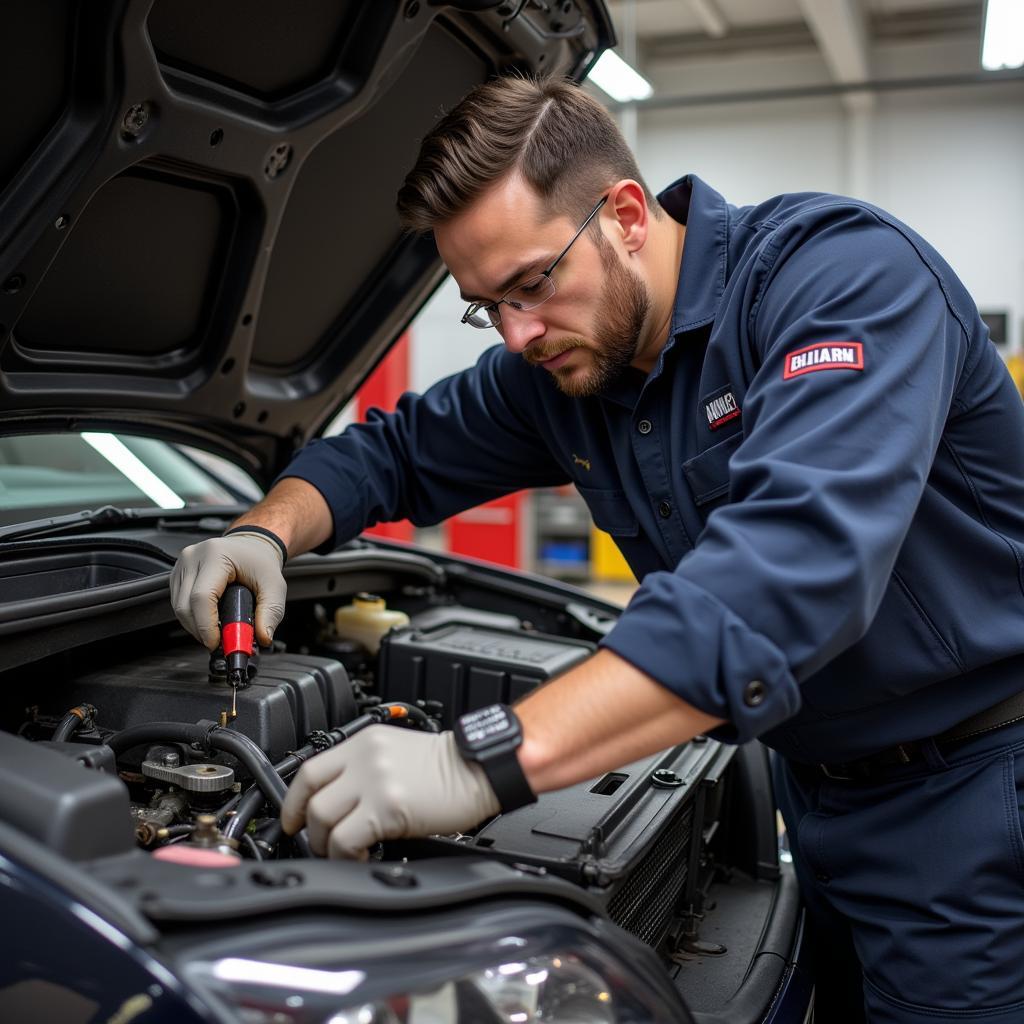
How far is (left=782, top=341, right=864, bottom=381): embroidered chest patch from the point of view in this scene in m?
1.07

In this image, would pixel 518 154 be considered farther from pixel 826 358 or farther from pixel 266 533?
pixel 266 533

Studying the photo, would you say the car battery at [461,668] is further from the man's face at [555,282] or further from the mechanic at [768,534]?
the man's face at [555,282]

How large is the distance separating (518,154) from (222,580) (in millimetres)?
685

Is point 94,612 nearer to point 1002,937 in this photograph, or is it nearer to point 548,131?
point 548,131

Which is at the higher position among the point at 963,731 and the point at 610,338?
the point at 610,338

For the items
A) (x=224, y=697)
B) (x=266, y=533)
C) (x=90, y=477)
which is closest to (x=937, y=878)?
(x=224, y=697)

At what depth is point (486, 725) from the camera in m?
1.00

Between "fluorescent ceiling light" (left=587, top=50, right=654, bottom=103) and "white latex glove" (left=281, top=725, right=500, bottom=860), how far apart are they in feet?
20.2

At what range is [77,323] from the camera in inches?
67.1

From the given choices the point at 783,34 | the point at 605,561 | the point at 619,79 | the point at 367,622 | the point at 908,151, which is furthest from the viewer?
the point at 783,34

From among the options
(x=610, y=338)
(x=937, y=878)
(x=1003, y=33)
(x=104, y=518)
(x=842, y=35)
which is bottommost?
(x=937, y=878)

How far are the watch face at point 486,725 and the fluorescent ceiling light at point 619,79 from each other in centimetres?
613

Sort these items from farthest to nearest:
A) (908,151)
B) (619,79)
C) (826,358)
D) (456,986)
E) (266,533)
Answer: (908,151) < (619,79) < (266,533) < (826,358) < (456,986)

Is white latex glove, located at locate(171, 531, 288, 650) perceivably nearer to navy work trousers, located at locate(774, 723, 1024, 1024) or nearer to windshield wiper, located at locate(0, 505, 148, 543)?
windshield wiper, located at locate(0, 505, 148, 543)
